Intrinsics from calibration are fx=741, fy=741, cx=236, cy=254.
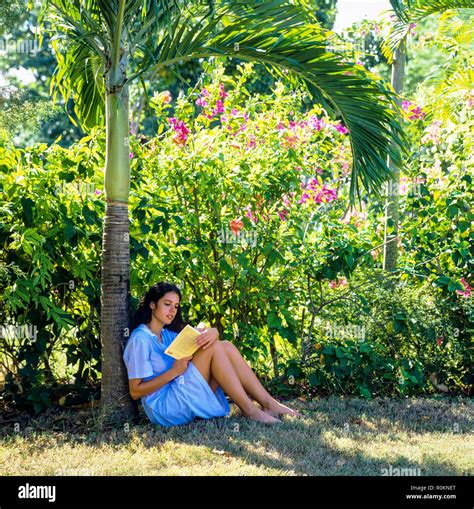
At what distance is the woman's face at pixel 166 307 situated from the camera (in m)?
4.96

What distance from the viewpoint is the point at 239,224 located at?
5879 millimetres

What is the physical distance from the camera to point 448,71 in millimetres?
8523

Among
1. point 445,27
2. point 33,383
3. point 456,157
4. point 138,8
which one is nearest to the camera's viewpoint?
point 138,8

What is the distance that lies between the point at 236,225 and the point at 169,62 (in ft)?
4.68

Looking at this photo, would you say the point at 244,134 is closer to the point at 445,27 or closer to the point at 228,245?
the point at 228,245

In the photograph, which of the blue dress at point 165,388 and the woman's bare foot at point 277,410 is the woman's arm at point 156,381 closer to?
the blue dress at point 165,388

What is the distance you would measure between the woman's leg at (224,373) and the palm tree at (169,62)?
53 cm

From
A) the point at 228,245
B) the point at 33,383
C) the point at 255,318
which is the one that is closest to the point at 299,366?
the point at 255,318

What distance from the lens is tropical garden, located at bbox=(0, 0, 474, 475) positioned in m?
4.93

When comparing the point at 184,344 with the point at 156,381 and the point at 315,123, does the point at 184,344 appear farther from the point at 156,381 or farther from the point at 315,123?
the point at 315,123

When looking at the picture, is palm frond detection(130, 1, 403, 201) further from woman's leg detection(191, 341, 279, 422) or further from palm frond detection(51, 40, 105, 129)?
woman's leg detection(191, 341, 279, 422)

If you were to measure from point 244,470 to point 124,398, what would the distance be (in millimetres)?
1369

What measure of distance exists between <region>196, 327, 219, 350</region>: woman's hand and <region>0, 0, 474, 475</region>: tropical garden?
0.52 metres

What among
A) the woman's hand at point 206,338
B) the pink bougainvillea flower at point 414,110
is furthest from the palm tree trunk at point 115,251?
the pink bougainvillea flower at point 414,110
